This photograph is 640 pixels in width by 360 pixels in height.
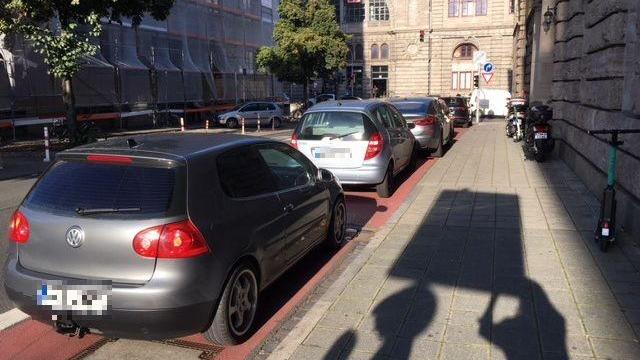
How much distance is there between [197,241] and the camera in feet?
11.4

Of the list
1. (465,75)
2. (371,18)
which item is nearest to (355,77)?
(371,18)

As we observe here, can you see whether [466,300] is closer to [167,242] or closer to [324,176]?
[324,176]

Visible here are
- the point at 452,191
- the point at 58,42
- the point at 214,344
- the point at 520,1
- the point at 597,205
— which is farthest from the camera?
the point at 520,1

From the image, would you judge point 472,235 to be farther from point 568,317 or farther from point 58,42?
point 58,42

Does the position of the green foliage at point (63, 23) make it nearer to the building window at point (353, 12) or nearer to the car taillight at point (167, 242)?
the car taillight at point (167, 242)

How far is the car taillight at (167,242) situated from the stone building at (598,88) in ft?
15.6

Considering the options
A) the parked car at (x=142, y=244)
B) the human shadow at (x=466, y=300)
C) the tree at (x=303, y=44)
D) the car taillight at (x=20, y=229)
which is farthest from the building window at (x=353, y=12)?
the car taillight at (x=20, y=229)

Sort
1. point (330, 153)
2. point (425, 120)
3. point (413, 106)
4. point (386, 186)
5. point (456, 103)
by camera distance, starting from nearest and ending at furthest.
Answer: point (330, 153) → point (386, 186) → point (425, 120) → point (413, 106) → point (456, 103)

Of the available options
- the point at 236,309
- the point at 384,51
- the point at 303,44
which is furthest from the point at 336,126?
the point at 384,51

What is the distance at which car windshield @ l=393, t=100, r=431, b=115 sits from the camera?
1355 centimetres

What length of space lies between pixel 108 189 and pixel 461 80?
57.1 meters

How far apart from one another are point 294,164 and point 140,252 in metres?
2.18

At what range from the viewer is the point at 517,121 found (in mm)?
17656

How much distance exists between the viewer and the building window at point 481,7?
5541 centimetres
